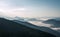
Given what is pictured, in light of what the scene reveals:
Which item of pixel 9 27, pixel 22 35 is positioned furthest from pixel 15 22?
pixel 22 35

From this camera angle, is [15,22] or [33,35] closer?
[33,35]

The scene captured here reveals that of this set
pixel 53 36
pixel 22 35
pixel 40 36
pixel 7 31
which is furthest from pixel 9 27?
pixel 53 36

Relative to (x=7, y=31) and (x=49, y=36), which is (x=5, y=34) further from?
(x=49, y=36)

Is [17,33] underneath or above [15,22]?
underneath

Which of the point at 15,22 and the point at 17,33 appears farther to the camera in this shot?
the point at 15,22

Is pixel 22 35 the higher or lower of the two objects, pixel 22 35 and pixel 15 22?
the lower

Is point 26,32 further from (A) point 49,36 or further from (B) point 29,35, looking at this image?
(A) point 49,36
